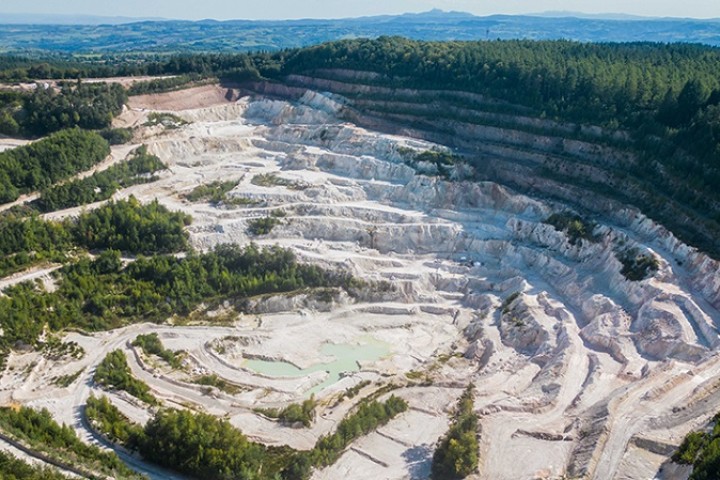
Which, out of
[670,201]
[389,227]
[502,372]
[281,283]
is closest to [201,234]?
[281,283]

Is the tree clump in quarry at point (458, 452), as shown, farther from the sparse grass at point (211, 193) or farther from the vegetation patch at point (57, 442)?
the sparse grass at point (211, 193)

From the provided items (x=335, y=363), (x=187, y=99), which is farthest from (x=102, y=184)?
(x=335, y=363)

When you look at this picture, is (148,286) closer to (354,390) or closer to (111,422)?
(111,422)

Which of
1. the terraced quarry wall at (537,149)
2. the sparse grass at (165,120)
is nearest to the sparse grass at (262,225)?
the terraced quarry wall at (537,149)

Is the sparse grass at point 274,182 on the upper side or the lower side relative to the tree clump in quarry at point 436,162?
lower

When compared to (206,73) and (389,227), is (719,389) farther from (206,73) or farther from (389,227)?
(206,73)

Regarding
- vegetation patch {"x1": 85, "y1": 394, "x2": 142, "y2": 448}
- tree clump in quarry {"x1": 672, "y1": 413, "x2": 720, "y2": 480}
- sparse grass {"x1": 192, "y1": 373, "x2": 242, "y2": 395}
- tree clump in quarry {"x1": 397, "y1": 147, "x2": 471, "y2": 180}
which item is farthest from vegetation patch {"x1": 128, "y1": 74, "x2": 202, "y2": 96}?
tree clump in quarry {"x1": 672, "y1": 413, "x2": 720, "y2": 480}
